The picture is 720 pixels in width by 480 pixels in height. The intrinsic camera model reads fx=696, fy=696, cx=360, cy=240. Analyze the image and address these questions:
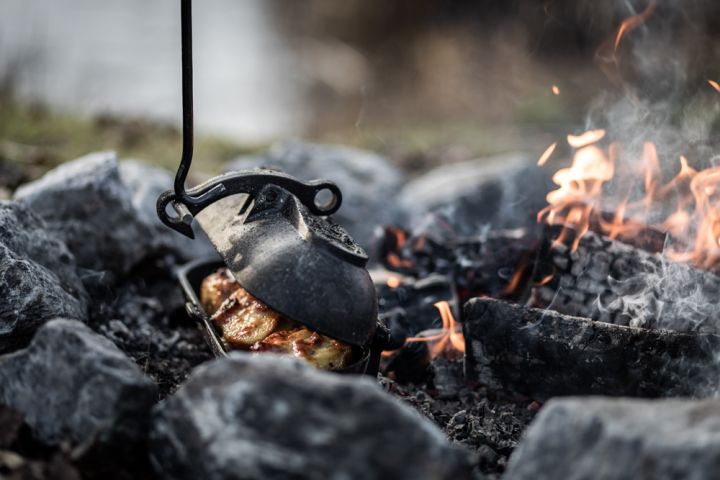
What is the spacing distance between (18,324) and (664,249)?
9.82 feet

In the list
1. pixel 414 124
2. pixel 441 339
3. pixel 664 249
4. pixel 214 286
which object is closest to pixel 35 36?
pixel 414 124

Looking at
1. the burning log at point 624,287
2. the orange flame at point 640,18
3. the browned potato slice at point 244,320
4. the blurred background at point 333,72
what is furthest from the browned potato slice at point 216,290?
the orange flame at point 640,18

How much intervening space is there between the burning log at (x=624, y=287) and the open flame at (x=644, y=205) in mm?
87

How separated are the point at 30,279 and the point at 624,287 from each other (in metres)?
2.71

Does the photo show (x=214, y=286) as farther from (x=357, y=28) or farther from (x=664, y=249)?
(x=357, y=28)

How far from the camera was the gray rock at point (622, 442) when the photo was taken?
1.83m

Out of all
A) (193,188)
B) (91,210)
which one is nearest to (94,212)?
(91,210)

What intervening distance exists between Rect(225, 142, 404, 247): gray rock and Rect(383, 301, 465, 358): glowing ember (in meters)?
1.47

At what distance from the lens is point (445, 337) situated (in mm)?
3582

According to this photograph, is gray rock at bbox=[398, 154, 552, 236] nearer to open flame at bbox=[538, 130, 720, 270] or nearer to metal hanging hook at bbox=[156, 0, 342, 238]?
open flame at bbox=[538, 130, 720, 270]

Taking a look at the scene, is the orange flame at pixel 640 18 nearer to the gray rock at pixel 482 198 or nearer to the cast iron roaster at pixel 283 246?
the gray rock at pixel 482 198

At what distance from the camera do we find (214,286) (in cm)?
340

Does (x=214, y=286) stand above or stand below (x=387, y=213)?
above

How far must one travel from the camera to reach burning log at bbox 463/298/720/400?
2.79m
